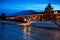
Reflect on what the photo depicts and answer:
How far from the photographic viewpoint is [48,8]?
210 feet

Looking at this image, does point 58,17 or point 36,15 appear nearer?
point 58,17

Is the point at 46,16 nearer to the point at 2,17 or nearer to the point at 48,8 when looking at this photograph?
the point at 48,8

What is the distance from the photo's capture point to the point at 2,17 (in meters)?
92.3

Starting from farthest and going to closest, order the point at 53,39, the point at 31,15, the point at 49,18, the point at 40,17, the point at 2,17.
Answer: the point at 2,17, the point at 31,15, the point at 40,17, the point at 49,18, the point at 53,39

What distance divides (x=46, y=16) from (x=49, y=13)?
1.29m

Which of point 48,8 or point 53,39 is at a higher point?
point 48,8

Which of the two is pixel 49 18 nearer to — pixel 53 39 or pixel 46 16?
pixel 46 16

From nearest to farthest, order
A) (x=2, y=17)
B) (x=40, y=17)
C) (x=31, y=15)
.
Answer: (x=40, y=17) → (x=31, y=15) → (x=2, y=17)

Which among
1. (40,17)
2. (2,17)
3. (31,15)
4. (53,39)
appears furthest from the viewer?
(2,17)

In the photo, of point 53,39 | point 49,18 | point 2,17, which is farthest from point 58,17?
point 53,39

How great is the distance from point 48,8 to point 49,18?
585cm

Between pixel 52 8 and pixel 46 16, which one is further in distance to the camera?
pixel 52 8

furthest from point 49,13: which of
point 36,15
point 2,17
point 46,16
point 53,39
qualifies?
point 53,39

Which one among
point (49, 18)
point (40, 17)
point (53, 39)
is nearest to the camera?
point (53, 39)
